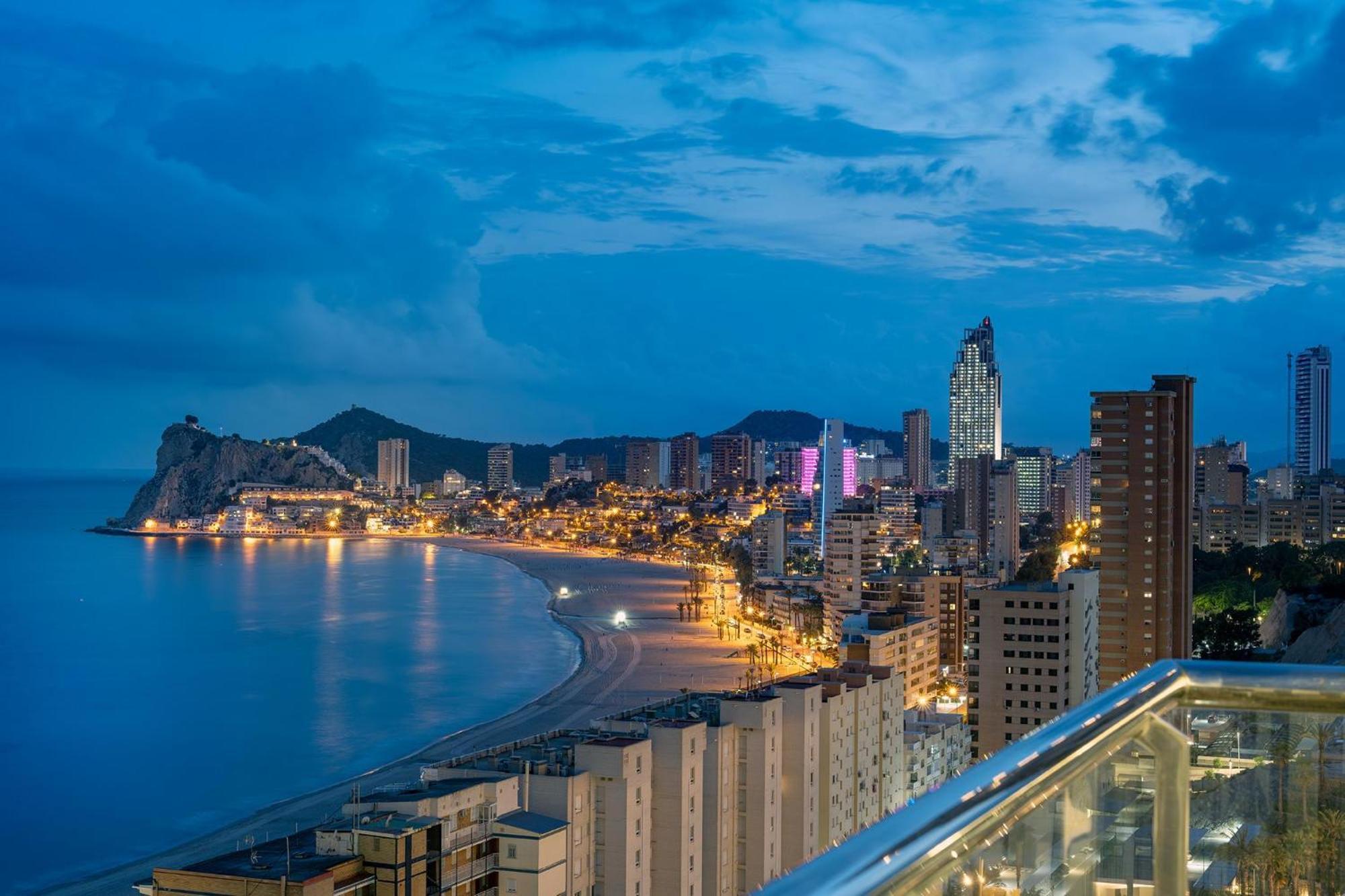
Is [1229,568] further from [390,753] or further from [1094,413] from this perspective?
[390,753]

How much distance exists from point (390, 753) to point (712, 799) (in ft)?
19.7

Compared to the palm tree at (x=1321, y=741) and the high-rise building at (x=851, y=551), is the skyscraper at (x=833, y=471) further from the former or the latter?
the palm tree at (x=1321, y=741)

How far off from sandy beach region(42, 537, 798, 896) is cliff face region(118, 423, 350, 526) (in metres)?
29.6

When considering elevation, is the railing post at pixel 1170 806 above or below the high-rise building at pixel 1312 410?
below

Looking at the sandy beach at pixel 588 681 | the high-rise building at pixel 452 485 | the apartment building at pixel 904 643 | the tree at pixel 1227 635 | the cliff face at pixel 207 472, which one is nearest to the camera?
the sandy beach at pixel 588 681

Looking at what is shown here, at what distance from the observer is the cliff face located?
187 ft

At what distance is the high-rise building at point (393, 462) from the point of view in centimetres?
8206

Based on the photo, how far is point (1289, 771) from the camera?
0.70 meters

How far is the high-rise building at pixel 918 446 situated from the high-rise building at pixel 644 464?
1455 cm

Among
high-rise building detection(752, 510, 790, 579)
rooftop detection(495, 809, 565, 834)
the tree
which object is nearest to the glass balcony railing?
rooftop detection(495, 809, 565, 834)

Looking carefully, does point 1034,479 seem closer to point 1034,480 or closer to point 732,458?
point 1034,480

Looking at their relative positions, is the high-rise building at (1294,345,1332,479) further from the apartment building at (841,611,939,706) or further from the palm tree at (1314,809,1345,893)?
the palm tree at (1314,809,1345,893)

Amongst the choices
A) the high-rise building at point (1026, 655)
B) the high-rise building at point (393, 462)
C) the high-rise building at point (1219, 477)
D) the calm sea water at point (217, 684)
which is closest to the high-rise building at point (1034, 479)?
the high-rise building at point (1219, 477)

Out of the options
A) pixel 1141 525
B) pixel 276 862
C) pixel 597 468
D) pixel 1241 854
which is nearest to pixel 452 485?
pixel 597 468
